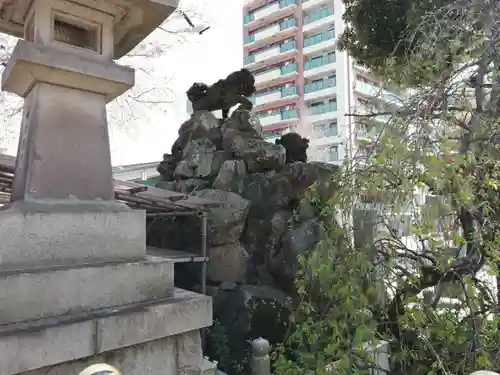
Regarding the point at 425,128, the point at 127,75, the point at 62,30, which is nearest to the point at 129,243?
the point at 127,75

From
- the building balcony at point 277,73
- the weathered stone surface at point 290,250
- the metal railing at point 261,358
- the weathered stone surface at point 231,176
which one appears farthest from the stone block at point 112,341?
the building balcony at point 277,73

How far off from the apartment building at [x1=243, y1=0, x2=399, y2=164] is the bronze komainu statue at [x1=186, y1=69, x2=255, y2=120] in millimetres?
14656

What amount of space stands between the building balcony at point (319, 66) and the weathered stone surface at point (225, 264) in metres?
21.6

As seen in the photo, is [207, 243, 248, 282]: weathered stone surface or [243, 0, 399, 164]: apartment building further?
[243, 0, 399, 164]: apartment building

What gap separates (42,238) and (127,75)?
3.27ft

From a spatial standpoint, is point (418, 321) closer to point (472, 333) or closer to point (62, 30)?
point (472, 333)

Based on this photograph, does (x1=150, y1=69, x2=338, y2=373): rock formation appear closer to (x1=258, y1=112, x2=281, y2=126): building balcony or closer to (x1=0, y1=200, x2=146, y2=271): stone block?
(x1=0, y1=200, x2=146, y2=271): stone block

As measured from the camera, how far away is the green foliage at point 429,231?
6.82 ft

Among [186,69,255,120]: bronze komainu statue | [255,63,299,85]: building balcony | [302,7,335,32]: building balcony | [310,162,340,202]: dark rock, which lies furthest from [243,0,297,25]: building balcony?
[310,162,340,202]: dark rock

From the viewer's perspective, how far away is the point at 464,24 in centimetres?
245

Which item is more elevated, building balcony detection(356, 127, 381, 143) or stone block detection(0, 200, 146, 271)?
building balcony detection(356, 127, 381, 143)

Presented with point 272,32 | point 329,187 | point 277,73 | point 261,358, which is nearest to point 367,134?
point 329,187

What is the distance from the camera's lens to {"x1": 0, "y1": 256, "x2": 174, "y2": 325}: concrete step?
5.14 feet

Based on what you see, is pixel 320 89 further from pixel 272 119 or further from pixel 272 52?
pixel 272 52
